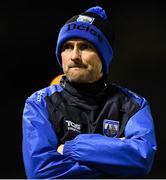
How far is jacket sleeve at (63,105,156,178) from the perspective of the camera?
197 centimetres

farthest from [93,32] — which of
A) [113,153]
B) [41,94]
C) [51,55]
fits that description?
[51,55]

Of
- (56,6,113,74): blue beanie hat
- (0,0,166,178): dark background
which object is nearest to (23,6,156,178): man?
(56,6,113,74): blue beanie hat

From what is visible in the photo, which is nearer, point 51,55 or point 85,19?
point 85,19

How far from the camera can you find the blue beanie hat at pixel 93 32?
216 cm

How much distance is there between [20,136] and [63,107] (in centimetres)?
136

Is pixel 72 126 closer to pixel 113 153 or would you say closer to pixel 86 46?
pixel 113 153

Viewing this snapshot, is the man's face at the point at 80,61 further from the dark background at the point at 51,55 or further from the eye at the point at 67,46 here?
the dark background at the point at 51,55

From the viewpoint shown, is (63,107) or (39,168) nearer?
(39,168)

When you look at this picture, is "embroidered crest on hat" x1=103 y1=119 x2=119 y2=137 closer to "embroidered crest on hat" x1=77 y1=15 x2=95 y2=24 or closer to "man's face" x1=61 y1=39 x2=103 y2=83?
"man's face" x1=61 y1=39 x2=103 y2=83

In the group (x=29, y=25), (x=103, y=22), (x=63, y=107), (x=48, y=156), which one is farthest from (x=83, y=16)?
(x=29, y=25)

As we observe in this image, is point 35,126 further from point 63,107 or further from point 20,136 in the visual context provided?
point 20,136

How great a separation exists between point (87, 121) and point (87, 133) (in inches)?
1.9

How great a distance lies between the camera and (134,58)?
11.8ft

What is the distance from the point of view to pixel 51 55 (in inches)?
139
